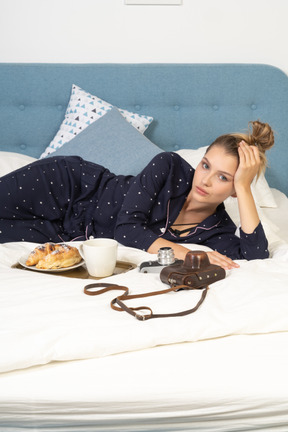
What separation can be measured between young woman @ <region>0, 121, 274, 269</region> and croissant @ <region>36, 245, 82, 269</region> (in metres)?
0.34

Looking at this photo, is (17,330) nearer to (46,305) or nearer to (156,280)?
(46,305)

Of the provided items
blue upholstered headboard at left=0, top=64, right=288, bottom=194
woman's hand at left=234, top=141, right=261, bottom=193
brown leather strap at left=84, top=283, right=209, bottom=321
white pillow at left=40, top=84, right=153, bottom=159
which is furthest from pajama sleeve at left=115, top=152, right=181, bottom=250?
blue upholstered headboard at left=0, top=64, right=288, bottom=194

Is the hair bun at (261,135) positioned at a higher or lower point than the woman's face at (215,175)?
higher

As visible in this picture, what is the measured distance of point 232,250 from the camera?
1781 millimetres

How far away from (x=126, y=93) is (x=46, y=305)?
1.89 meters

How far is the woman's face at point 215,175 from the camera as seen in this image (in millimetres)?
1729

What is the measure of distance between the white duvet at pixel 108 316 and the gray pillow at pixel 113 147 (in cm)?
117

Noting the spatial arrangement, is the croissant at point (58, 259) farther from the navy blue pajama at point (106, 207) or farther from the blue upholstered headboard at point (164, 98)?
the blue upholstered headboard at point (164, 98)

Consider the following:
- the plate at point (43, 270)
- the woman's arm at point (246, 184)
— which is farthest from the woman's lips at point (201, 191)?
the plate at point (43, 270)

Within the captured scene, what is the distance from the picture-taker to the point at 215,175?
1.74m

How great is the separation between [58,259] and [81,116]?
4.71 ft
